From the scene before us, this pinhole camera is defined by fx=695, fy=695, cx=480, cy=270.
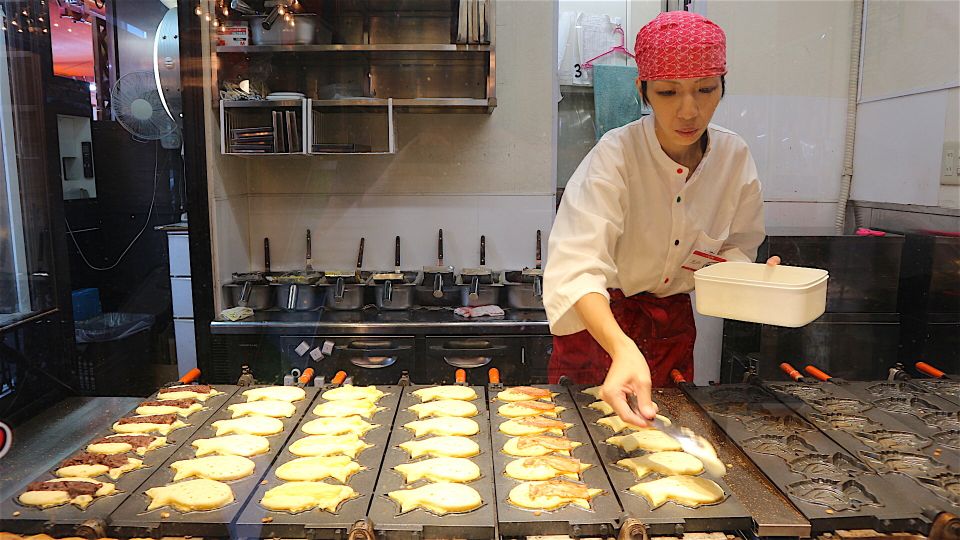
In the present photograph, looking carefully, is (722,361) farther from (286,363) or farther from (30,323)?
(30,323)

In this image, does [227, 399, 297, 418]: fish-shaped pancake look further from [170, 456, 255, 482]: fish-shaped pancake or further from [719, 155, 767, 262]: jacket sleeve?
[719, 155, 767, 262]: jacket sleeve

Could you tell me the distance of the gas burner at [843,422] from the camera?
1628 millimetres

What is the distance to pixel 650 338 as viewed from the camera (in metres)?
2.11

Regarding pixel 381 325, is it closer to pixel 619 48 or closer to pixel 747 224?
pixel 747 224

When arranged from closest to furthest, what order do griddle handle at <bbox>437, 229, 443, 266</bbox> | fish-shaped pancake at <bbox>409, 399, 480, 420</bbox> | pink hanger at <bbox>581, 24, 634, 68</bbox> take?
fish-shaped pancake at <bbox>409, 399, 480, 420</bbox> < pink hanger at <bbox>581, 24, 634, 68</bbox> < griddle handle at <bbox>437, 229, 443, 266</bbox>

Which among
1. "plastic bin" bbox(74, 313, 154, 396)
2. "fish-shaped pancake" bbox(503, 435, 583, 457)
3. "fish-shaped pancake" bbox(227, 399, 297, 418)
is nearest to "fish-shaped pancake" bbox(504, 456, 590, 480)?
"fish-shaped pancake" bbox(503, 435, 583, 457)

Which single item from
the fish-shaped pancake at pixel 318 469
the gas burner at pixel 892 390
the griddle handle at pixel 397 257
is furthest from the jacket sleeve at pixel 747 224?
the griddle handle at pixel 397 257

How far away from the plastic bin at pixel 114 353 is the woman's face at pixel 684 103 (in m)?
1.66

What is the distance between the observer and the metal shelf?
126 inches

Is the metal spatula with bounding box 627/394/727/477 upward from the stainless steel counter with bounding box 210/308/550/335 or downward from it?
upward

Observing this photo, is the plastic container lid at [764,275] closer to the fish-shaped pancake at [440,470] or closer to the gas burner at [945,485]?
the gas burner at [945,485]

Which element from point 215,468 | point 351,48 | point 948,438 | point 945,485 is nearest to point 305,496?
point 215,468

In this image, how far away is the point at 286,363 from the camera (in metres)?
3.12

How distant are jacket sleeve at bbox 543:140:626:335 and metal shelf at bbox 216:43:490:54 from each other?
5.17 feet
